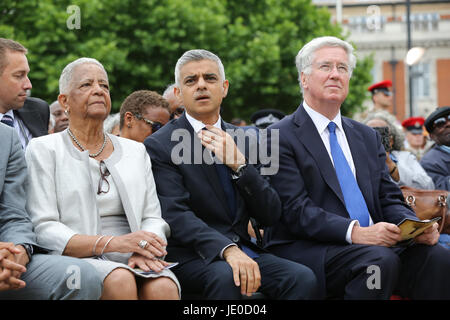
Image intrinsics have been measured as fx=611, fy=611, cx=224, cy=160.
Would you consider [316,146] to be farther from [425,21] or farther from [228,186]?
[425,21]

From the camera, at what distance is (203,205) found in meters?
4.23

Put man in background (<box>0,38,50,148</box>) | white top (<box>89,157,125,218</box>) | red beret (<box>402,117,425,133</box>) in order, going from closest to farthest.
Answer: white top (<box>89,157,125,218</box>), man in background (<box>0,38,50,148</box>), red beret (<box>402,117,425,133</box>)

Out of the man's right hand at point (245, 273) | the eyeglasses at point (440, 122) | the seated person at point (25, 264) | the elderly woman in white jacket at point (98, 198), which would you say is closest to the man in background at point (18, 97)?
the elderly woman in white jacket at point (98, 198)

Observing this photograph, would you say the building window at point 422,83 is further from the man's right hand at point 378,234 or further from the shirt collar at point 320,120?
the man's right hand at point 378,234

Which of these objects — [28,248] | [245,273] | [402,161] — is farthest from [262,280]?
[402,161]

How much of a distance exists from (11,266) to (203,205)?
1.36 metres

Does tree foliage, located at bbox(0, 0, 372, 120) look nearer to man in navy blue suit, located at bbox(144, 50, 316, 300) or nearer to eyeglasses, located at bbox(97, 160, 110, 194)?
man in navy blue suit, located at bbox(144, 50, 316, 300)

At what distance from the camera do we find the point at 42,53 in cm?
1723

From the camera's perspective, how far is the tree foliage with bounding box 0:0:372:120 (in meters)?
16.8

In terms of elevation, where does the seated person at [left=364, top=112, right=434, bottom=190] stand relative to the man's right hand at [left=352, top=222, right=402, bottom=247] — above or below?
above

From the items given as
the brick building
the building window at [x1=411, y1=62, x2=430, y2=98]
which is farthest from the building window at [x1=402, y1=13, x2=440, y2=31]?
the building window at [x1=411, y1=62, x2=430, y2=98]

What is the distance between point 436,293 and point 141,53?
15.7 meters
